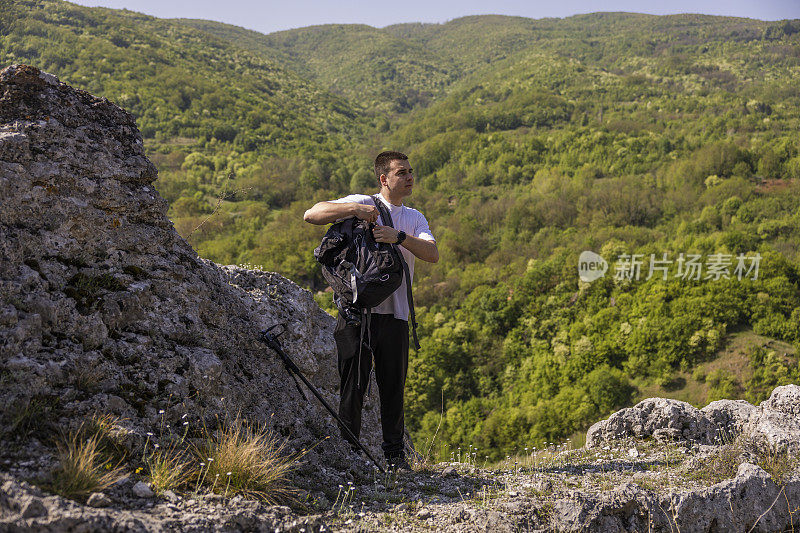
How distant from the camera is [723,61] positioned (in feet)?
374

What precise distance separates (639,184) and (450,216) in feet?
72.0

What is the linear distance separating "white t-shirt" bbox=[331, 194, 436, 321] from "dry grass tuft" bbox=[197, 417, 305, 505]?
48.4 inches

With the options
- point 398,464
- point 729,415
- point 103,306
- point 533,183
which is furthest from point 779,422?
point 533,183

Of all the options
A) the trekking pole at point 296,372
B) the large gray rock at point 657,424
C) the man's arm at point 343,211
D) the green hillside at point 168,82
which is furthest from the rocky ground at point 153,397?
the green hillside at point 168,82

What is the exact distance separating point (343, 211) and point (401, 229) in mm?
549

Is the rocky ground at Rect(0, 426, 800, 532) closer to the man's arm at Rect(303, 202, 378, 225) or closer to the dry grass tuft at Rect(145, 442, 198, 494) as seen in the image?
the dry grass tuft at Rect(145, 442, 198, 494)

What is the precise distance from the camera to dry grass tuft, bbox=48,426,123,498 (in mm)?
2329

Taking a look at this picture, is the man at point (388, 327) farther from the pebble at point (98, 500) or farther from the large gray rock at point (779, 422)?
the large gray rock at point (779, 422)

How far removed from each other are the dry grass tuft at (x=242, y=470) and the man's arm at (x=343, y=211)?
1.47m

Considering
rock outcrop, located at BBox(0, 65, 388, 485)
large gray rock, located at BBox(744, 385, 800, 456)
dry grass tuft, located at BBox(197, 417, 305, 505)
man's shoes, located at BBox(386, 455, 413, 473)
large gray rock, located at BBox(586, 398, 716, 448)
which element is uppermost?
rock outcrop, located at BBox(0, 65, 388, 485)

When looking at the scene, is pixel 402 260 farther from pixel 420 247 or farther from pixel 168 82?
pixel 168 82

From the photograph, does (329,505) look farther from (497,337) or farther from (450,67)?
(450,67)

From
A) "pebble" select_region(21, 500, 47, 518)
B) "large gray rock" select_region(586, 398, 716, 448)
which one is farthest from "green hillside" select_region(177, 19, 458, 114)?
"pebble" select_region(21, 500, 47, 518)

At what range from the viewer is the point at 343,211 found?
3625mm
